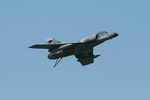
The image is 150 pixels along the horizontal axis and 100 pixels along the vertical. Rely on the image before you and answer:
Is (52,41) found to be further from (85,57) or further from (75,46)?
(75,46)

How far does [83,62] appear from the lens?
128375mm

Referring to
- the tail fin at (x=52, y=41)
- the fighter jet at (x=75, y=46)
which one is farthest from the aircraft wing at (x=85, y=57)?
the tail fin at (x=52, y=41)

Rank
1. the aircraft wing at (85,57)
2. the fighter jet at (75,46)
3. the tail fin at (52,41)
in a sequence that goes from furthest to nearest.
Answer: the tail fin at (52,41), the aircraft wing at (85,57), the fighter jet at (75,46)

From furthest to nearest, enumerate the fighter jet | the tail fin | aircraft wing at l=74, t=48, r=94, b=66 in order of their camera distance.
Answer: the tail fin
aircraft wing at l=74, t=48, r=94, b=66
the fighter jet

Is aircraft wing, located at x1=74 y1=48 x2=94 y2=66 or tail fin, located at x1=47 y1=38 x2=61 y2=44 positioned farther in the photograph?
tail fin, located at x1=47 y1=38 x2=61 y2=44

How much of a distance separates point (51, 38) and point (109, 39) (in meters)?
15.7

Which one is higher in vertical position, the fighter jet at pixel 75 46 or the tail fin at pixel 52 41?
the tail fin at pixel 52 41

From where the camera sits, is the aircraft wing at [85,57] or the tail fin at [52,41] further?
the tail fin at [52,41]

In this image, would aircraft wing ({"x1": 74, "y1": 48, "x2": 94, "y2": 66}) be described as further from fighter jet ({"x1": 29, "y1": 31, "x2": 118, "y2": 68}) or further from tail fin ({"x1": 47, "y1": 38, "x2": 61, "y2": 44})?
tail fin ({"x1": 47, "y1": 38, "x2": 61, "y2": 44})

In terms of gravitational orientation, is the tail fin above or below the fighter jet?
→ above

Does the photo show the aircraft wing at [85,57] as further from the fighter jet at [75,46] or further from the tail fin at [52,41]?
the tail fin at [52,41]

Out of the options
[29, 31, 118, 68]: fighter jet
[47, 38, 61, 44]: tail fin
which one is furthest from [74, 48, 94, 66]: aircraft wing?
[47, 38, 61, 44]: tail fin

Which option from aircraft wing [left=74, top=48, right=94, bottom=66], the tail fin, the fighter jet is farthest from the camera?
the tail fin

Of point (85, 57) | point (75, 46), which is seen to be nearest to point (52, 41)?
point (85, 57)
